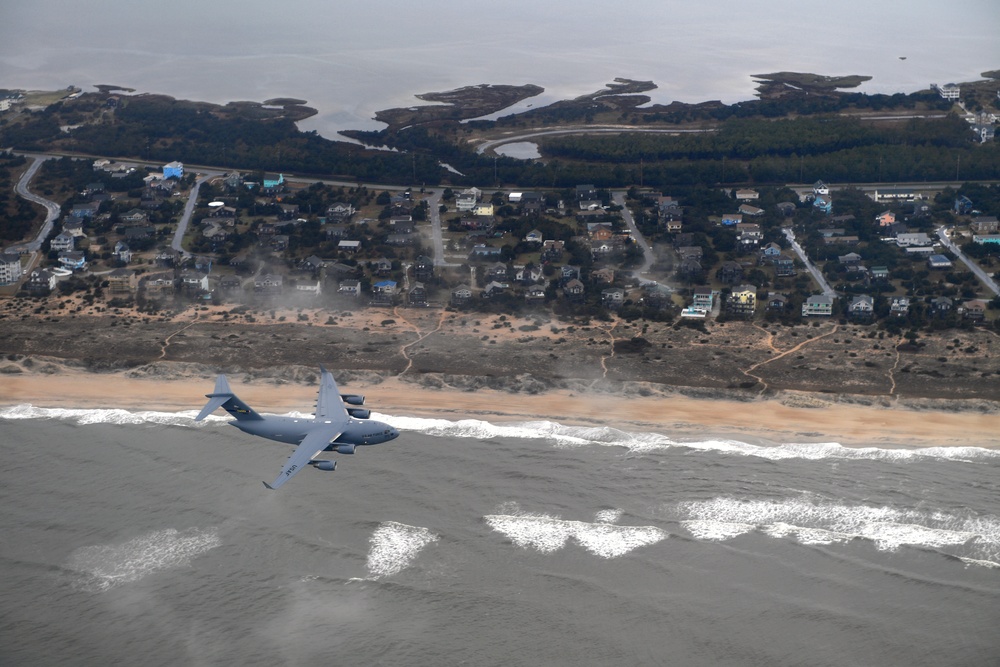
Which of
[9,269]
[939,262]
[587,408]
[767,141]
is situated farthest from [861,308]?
[9,269]

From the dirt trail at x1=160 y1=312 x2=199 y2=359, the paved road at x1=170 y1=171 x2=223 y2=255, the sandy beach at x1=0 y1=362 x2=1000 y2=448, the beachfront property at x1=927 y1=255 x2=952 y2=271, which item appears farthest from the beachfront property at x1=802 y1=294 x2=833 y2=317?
the paved road at x1=170 y1=171 x2=223 y2=255

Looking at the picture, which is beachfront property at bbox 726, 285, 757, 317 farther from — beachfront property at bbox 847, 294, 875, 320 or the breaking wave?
the breaking wave

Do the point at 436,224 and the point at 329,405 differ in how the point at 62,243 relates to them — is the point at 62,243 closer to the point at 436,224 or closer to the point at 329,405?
the point at 436,224

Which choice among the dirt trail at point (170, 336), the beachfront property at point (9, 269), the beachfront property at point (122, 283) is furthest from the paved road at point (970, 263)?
the beachfront property at point (9, 269)

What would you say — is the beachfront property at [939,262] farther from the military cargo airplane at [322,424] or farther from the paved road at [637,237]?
the military cargo airplane at [322,424]

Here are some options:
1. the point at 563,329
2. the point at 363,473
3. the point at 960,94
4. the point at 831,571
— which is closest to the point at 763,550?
the point at 831,571

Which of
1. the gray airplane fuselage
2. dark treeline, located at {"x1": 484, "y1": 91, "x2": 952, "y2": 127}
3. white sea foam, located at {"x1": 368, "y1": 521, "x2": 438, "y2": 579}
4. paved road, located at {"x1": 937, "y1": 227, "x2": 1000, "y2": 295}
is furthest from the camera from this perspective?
dark treeline, located at {"x1": 484, "y1": 91, "x2": 952, "y2": 127}
